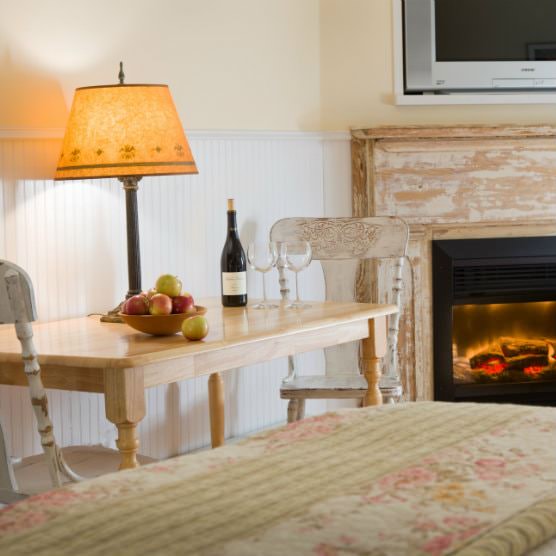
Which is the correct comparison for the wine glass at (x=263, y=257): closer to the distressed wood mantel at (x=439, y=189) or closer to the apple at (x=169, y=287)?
the apple at (x=169, y=287)

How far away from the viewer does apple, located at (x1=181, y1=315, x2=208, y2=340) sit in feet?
7.63

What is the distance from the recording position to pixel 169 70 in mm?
3389

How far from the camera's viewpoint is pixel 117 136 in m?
2.74

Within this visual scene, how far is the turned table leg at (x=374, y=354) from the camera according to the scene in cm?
296

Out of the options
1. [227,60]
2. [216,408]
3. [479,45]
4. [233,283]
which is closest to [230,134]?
[227,60]

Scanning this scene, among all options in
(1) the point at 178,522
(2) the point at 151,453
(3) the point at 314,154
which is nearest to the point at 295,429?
(1) the point at 178,522

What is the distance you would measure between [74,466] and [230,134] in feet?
5.13

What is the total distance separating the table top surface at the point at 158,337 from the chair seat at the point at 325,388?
0.27m

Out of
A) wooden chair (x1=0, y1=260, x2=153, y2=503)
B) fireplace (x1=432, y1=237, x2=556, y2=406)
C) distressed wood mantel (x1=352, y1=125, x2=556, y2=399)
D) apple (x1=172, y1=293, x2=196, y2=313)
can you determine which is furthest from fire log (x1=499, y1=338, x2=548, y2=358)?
wooden chair (x1=0, y1=260, x2=153, y2=503)

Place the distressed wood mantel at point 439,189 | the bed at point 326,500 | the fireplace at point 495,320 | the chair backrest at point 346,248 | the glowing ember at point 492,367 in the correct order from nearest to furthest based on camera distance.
A: the bed at point 326,500 < the chair backrest at point 346,248 < the distressed wood mantel at point 439,189 < the fireplace at point 495,320 < the glowing ember at point 492,367

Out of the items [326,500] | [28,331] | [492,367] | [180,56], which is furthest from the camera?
[492,367]

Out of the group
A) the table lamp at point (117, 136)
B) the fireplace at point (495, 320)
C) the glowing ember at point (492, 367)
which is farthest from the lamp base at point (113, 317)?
the glowing ember at point (492, 367)

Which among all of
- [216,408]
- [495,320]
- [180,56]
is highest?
[180,56]

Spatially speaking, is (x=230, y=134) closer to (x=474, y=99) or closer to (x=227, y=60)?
(x=227, y=60)
